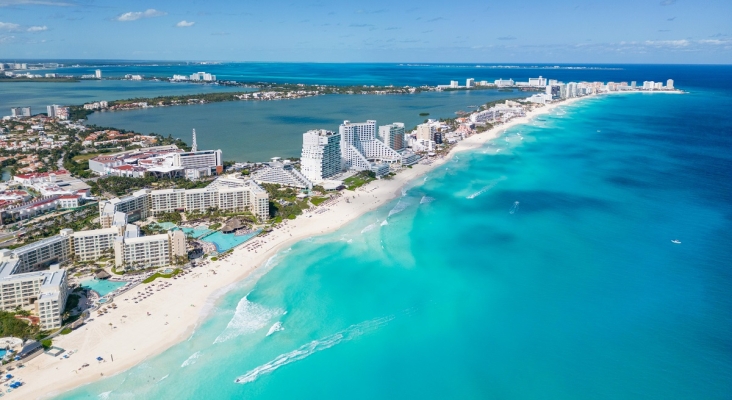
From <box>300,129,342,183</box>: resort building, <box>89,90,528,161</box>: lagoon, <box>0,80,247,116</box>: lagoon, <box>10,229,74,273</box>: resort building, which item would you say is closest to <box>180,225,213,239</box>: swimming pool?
<box>10,229,74,273</box>: resort building

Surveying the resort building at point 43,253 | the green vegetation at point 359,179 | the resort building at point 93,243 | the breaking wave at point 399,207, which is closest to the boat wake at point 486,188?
the breaking wave at point 399,207

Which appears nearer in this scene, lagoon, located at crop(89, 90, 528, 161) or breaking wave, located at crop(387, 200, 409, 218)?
breaking wave, located at crop(387, 200, 409, 218)

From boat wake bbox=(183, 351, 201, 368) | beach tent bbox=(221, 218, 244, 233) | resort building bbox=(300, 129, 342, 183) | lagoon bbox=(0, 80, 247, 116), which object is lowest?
boat wake bbox=(183, 351, 201, 368)

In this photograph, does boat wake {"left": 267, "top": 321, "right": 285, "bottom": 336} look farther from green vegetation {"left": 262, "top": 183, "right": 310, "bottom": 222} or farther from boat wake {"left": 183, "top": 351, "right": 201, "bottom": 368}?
green vegetation {"left": 262, "top": 183, "right": 310, "bottom": 222}

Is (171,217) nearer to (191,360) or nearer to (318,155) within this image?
→ (318,155)

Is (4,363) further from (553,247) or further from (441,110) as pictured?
(441,110)

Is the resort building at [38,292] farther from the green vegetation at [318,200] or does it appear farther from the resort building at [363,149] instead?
the resort building at [363,149]

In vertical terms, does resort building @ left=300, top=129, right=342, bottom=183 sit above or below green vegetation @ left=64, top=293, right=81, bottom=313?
above
